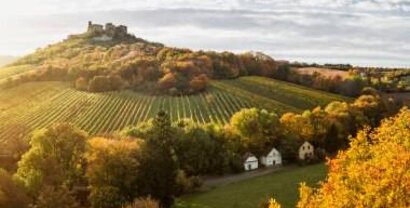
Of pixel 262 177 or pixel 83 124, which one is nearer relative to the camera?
pixel 262 177

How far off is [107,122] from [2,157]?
3046 centimetres

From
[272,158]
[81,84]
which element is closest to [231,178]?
Result: [272,158]

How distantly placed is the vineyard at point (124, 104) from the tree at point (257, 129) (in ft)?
34.2

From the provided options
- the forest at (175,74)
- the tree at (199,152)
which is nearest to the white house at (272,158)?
the tree at (199,152)

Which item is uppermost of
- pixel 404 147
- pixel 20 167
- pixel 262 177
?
pixel 404 147

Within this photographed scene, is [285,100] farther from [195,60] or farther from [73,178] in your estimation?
[73,178]

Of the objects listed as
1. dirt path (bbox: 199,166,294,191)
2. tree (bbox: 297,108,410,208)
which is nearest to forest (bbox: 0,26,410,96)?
dirt path (bbox: 199,166,294,191)

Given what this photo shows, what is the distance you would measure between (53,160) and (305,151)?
133 ft

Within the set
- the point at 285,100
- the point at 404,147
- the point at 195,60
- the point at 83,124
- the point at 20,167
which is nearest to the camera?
the point at 404,147

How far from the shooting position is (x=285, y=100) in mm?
113125

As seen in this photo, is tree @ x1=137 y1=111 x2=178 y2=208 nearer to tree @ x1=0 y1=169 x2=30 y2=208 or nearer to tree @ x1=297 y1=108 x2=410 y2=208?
tree @ x1=0 y1=169 x2=30 y2=208

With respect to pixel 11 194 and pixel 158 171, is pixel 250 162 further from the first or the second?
pixel 11 194

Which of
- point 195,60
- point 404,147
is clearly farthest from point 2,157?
point 195,60

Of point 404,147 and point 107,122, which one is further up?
point 404,147
